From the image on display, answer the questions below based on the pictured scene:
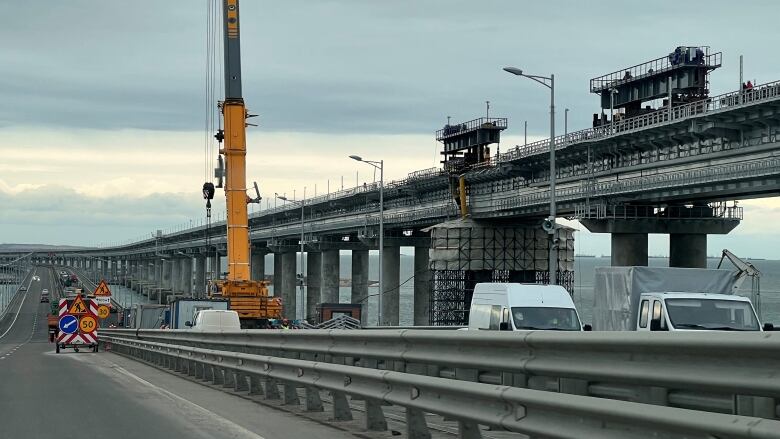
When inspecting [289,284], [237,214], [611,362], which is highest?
[237,214]

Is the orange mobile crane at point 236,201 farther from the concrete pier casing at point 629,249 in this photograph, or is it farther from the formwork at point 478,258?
the formwork at point 478,258

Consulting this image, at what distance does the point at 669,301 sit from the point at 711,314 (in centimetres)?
83

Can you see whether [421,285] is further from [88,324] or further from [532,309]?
[532,309]

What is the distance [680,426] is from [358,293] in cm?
Answer: 12073

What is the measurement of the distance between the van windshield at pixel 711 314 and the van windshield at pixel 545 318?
464cm

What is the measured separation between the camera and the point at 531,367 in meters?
8.41

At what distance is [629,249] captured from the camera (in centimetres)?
6962

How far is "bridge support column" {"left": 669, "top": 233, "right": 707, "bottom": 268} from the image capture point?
69.0 meters

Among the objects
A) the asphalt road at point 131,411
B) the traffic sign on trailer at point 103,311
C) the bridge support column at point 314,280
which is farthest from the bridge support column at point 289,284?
the asphalt road at point 131,411

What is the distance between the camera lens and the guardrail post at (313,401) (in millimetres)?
14719

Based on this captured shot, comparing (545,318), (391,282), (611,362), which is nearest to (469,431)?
(611,362)

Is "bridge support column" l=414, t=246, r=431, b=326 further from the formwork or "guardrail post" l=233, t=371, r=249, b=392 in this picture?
"guardrail post" l=233, t=371, r=249, b=392

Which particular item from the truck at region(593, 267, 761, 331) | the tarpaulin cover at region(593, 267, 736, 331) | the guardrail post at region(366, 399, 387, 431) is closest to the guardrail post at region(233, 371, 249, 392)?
the guardrail post at region(366, 399, 387, 431)

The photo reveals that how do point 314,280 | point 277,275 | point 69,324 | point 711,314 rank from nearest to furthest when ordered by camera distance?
point 711,314 → point 69,324 → point 314,280 → point 277,275
